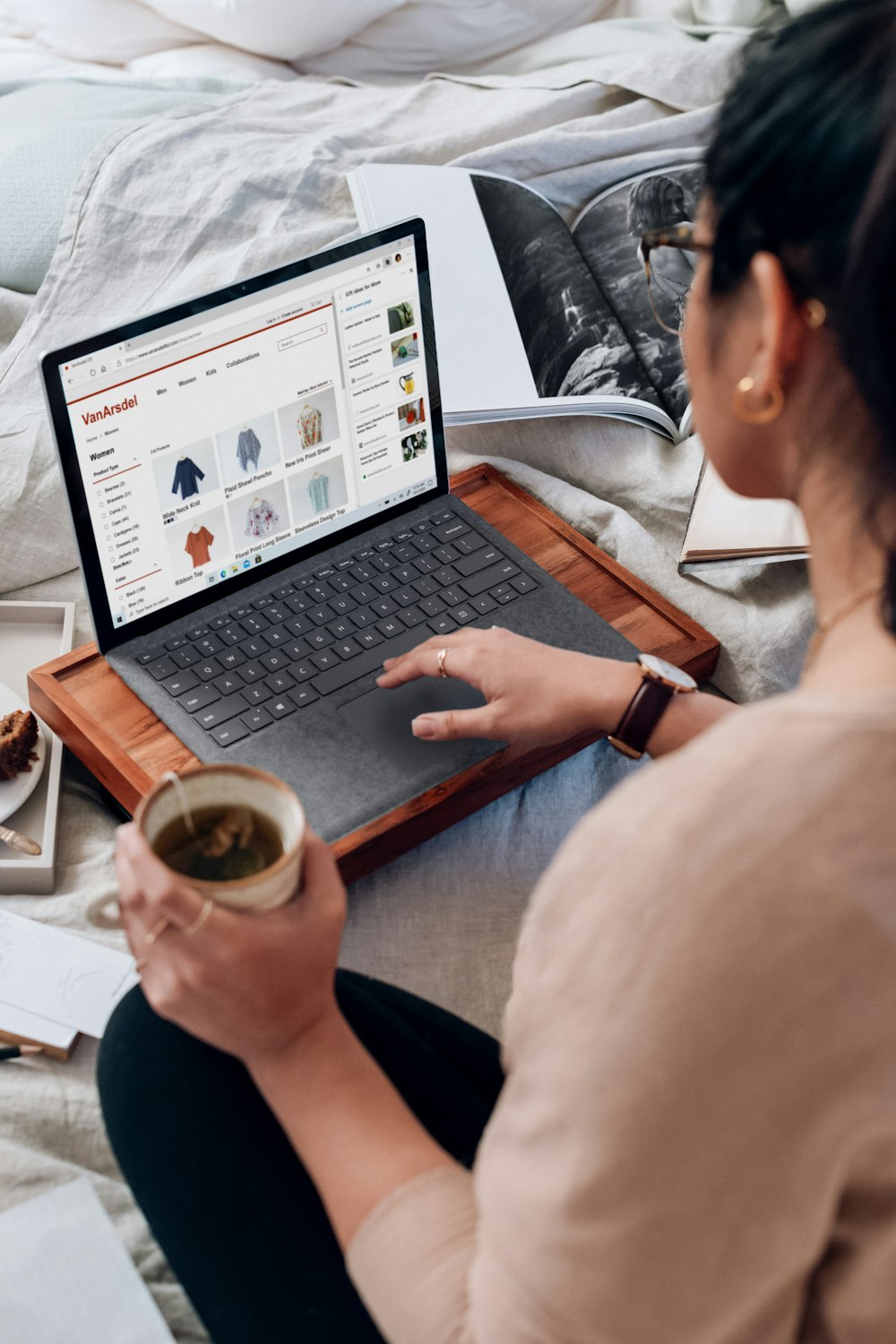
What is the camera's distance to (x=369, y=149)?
1.52 meters

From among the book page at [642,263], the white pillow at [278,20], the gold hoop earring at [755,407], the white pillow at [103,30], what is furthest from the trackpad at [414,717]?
the white pillow at [103,30]

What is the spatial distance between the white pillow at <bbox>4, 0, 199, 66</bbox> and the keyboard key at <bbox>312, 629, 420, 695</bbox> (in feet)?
4.44

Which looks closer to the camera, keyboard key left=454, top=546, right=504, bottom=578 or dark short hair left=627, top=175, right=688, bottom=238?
keyboard key left=454, top=546, right=504, bottom=578

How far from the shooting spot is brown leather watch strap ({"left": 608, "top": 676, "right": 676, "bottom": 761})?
3.02ft

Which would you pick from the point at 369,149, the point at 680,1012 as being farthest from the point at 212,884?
the point at 369,149

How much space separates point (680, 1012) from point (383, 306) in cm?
71

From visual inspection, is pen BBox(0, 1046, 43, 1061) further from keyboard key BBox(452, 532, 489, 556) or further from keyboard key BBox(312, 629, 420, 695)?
keyboard key BBox(452, 532, 489, 556)

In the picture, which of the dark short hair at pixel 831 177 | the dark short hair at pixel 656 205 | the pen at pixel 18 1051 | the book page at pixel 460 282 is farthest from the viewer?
the dark short hair at pixel 656 205

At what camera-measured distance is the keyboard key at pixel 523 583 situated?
1.09 metres

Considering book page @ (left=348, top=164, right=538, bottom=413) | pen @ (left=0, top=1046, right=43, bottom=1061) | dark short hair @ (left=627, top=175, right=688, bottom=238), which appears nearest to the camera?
pen @ (left=0, top=1046, right=43, bottom=1061)

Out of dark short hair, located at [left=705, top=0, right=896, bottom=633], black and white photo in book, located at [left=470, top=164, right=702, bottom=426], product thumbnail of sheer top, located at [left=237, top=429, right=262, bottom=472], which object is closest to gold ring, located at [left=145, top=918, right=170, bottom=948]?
dark short hair, located at [left=705, top=0, right=896, bottom=633]

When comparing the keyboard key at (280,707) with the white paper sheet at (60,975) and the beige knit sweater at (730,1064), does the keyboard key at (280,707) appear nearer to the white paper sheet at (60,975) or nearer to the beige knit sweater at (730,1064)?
the white paper sheet at (60,975)

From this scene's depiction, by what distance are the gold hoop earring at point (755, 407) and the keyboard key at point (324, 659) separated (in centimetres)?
48

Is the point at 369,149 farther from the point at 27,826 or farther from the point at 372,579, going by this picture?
the point at 27,826
